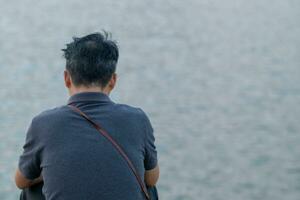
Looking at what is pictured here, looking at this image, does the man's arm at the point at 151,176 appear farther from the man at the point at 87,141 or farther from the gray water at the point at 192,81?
the gray water at the point at 192,81

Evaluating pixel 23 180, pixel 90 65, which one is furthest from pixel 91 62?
pixel 23 180

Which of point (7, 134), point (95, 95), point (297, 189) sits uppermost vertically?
point (95, 95)

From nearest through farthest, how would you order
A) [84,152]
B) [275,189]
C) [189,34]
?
[84,152]
[275,189]
[189,34]

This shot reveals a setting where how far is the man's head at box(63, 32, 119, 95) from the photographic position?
6.44ft

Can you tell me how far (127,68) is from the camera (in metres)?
5.97

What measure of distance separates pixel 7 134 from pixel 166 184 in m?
1.32

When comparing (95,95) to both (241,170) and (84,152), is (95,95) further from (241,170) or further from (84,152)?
(241,170)

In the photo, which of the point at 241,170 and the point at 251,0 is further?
the point at 251,0

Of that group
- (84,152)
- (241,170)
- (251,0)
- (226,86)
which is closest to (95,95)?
(84,152)

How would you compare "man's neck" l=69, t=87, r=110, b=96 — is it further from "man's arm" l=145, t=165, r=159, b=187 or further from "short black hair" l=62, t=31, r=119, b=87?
"man's arm" l=145, t=165, r=159, b=187

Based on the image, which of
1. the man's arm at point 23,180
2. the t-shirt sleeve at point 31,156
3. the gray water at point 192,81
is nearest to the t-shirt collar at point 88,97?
the t-shirt sleeve at point 31,156

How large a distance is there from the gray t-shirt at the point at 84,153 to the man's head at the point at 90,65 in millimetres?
56

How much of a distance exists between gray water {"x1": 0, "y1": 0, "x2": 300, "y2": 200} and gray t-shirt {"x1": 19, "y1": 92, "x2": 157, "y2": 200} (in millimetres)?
2009

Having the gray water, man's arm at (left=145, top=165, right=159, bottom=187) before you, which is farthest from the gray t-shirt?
the gray water
